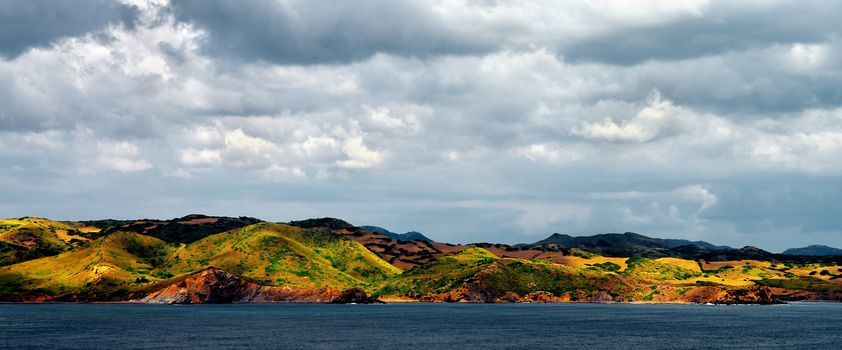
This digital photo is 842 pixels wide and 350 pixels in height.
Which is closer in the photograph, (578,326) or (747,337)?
(747,337)

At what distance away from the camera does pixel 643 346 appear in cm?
14000

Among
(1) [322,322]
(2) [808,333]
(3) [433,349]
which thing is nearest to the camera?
(3) [433,349]

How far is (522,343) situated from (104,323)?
103853mm

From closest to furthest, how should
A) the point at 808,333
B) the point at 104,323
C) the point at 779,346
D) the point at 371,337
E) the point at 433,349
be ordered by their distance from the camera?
the point at 433,349
the point at 779,346
the point at 371,337
the point at 808,333
the point at 104,323

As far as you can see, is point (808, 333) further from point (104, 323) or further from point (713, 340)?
point (104, 323)

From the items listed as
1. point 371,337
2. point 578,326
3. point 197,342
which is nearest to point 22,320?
point 197,342

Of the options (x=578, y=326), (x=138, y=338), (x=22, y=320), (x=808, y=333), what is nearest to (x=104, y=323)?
(x=22, y=320)

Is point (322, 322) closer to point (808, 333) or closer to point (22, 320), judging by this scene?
point (22, 320)

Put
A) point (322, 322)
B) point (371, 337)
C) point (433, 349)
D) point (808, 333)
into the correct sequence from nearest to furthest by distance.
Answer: point (433, 349) → point (371, 337) → point (808, 333) → point (322, 322)

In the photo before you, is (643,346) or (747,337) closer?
(643,346)

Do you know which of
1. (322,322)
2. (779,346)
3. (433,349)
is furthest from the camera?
(322,322)

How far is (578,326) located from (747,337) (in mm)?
42533

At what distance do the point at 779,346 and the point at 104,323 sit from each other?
149154 millimetres

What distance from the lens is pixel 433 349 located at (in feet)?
434
